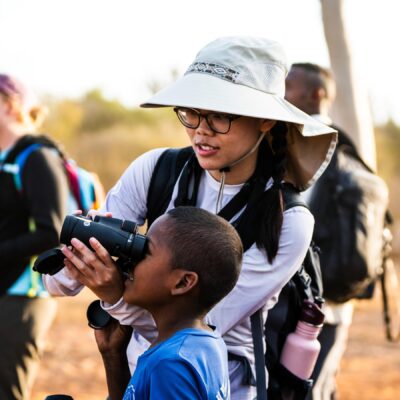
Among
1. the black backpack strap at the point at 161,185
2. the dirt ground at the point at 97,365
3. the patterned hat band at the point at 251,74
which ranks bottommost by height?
the dirt ground at the point at 97,365

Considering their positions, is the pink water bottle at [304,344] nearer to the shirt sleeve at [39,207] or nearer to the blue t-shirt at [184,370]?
the blue t-shirt at [184,370]

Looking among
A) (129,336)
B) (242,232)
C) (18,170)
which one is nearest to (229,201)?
Answer: (242,232)

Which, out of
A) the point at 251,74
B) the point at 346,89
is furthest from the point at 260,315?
the point at 346,89

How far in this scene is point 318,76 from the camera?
468 cm

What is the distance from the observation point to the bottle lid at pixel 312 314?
2842 mm

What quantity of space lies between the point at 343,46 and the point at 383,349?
403 centimetres

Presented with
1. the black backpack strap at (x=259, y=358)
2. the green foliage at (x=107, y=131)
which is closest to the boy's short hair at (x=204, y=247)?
the black backpack strap at (x=259, y=358)

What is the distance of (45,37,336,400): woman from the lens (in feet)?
8.73

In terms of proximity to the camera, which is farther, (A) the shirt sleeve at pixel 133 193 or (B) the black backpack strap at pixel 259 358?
(A) the shirt sleeve at pixel 133 193

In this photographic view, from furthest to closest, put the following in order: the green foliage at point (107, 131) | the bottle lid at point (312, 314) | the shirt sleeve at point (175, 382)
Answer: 1. the green foliage at point (107, 131)
2. the bottle lid at point (312, 314)
3. the shirt sleeve at point (175, 382)

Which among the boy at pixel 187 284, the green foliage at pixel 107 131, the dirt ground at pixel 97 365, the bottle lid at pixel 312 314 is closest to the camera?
the boy at pixel 187 284

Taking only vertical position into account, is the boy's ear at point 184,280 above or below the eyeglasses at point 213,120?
below

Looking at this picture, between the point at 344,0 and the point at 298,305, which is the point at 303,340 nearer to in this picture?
the point at 298,305

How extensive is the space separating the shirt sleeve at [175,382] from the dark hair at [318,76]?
8.94 ft
